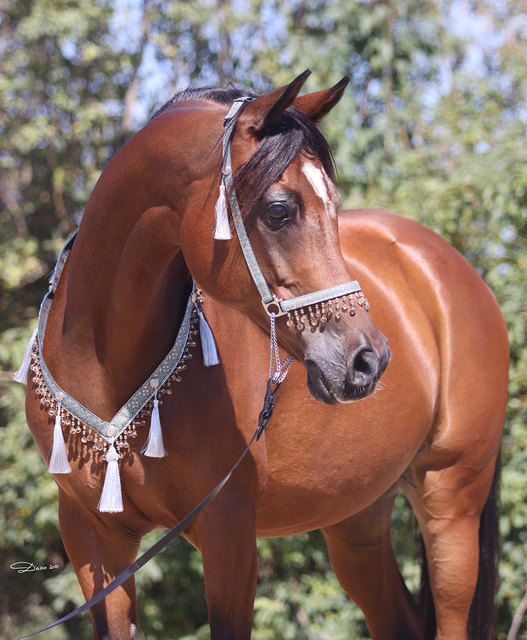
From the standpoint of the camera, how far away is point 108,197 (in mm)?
1876

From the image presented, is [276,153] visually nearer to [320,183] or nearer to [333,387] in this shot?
[320,183]

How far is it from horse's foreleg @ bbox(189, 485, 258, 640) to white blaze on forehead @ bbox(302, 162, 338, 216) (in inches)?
29.2

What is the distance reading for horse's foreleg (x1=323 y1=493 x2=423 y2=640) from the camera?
2.94 meters

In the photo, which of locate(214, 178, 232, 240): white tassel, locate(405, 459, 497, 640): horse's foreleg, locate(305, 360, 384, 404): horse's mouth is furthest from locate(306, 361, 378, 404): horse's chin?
locate(405, 459, 497, 640): horse's foreleg

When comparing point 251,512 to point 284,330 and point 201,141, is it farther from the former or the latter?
point 201,141

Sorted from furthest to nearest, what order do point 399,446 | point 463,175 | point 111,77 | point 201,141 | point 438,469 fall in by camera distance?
point 111,77 < point 463,175 < point 438,469 < point 399,446 < point 201,141

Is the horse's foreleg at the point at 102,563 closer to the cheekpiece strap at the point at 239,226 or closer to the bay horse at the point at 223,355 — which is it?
the bay horse at the point at 223,355

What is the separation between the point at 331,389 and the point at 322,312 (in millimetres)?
164

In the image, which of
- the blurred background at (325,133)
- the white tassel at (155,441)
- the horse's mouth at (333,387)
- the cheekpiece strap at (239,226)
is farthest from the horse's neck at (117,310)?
the blurred background at (325,133)

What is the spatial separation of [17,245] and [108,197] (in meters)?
4.40

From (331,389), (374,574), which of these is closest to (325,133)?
(374,574)

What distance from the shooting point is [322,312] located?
63.0 inches

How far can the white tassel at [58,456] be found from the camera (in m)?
1.90

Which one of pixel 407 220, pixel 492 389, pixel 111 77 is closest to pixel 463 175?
pixel 407 220
